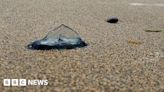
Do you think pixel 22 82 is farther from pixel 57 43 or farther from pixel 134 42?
pixel 134 42

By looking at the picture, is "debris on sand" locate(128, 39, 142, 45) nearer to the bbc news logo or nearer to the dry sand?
the dry sand

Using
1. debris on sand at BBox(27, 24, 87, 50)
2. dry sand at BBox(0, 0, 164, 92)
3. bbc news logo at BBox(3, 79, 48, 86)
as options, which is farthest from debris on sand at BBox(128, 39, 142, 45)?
bbc news logo at BBox(3, 79, 48, 86)

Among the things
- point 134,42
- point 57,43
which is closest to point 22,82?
point 57,43

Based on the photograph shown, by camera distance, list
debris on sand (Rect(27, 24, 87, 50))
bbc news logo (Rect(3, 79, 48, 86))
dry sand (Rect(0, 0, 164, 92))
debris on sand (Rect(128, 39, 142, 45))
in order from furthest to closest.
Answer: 1. debris on sand (Rect(128, 39, 142, 45))
2. debris on sand (Rect(27, 24, 87, 50))
3. dry sand (Rect(0, 0, 164, 92))
4. bbc news logo (Rect(3, 79, 48, 86))

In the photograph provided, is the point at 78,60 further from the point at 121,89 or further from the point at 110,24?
the point at 110,24

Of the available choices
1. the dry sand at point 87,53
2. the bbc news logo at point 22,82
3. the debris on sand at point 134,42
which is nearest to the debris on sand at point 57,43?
the dry sand at point 87,53

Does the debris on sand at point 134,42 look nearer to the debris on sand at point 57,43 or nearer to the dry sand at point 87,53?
the dry sand at point 87,53

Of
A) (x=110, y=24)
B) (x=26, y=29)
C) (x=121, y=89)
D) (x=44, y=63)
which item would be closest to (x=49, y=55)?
(x=44, y=63)

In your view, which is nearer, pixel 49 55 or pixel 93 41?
pixel 49 55
